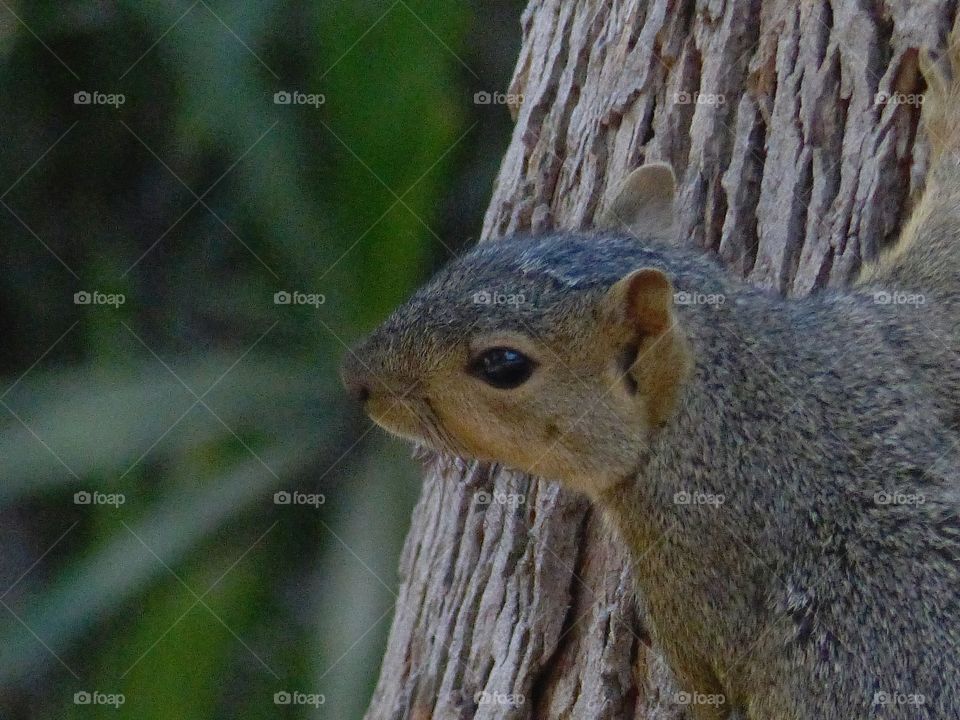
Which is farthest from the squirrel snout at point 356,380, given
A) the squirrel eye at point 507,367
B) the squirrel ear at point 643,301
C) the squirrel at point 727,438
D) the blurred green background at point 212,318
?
the blurred green background at point 212,318

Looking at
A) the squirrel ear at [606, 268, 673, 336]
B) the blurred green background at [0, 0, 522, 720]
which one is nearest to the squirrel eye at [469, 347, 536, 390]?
the squirrel ear at [606, 268, 673, 336]

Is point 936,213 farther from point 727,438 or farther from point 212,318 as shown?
point 212,318

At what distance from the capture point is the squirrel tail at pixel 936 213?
2121mm

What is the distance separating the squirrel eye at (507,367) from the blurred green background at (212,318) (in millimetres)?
1987

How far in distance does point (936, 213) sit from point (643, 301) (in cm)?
72

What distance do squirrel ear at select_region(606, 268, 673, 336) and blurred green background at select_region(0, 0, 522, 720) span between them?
6.69 ft

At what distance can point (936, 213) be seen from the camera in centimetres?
217

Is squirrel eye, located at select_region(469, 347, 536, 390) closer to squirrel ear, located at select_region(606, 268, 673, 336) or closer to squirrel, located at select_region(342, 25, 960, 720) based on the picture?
squirrel, located at select_region(342, 25, 960, 720)

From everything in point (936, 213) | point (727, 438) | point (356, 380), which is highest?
point (936, 213)

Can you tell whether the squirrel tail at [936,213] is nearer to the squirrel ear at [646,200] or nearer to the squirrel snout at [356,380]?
the squirrel ear at [646,200]

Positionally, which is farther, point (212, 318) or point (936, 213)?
point (212, 318)

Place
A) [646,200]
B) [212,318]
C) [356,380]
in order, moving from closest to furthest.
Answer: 1. [356,380]
2. [646,200]
3. [212,318]

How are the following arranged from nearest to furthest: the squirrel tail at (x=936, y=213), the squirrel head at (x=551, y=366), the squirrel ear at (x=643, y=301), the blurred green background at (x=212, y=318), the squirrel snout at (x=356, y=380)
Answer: the squirrel ear at (x=643, y=301)
the squirrel head at (x=551, y=366)
the squirrel snout at (x=356, y=380)
the squirrel tail at (x=936, y=213)
the blurred green background at (x=212, y=318)

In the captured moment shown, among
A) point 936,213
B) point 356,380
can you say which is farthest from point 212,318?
point 936,213
